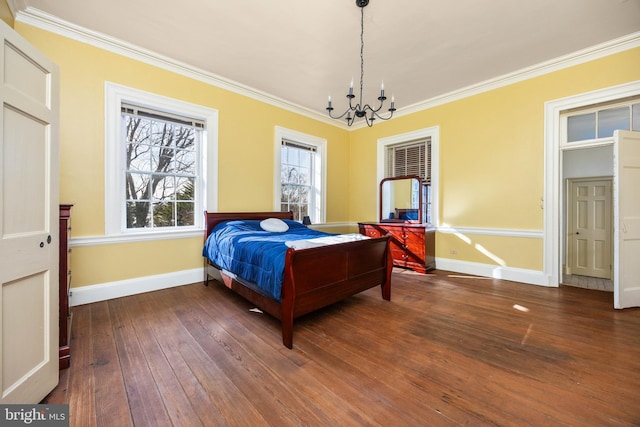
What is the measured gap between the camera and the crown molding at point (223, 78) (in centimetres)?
259

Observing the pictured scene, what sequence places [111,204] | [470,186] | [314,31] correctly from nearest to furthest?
[314,31], [111,204], [470,186]

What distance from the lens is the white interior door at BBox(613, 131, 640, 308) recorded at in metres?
2.79

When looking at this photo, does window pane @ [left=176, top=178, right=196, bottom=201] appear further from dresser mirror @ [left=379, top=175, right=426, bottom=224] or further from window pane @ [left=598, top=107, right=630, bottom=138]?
window pane @ [left=598, top=107, right=630, bottom=138]

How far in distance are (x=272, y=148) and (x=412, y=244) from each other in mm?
2924

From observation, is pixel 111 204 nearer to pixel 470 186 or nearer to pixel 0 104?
pixel 0 104

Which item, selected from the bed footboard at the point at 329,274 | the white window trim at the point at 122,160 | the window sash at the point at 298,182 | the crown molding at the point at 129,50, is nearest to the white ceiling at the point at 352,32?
the crown molding at the point at 129,50

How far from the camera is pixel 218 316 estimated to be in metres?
2.57

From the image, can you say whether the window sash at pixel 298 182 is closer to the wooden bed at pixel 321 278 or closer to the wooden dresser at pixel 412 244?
the wooden dresser at pixel 412 244

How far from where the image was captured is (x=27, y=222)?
4.45 feet

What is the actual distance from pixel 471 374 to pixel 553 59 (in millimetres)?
4080

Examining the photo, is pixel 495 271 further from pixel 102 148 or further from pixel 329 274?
pixel 102 148

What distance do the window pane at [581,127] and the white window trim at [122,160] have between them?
16.3ft

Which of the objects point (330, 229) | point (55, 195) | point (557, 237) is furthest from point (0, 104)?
point (557, 237)

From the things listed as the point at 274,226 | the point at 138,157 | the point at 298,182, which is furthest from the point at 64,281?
the point at 298,182
